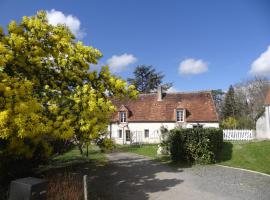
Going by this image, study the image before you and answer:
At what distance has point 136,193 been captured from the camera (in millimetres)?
10422

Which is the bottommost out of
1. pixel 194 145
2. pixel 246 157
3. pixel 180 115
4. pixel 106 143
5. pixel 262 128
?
pixel 246 157

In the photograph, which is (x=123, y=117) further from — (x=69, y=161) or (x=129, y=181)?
(x=129, y=181)

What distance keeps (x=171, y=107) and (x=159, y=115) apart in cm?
189

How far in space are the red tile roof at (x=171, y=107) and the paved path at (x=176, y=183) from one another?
16.8 m

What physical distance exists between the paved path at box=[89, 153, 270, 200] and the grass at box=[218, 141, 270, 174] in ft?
5.22

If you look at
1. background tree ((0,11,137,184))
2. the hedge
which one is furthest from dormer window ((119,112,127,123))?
background tree ((0,11,137,184))

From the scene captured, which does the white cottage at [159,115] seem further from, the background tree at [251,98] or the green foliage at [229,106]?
the green foliage at [229,106]

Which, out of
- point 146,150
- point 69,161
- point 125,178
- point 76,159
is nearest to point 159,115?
point 146,150

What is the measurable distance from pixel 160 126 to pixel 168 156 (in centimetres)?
1314

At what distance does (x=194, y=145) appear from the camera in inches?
670

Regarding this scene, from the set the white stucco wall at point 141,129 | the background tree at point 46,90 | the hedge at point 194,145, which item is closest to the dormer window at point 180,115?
the white stucco wall at point 141,129

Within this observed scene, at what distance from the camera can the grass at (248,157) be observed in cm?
1600

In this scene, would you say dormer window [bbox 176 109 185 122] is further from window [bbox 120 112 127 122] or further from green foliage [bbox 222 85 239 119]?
green foliage [bbox 222 85 239 119]

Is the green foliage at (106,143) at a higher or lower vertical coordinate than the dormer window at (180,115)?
lower
